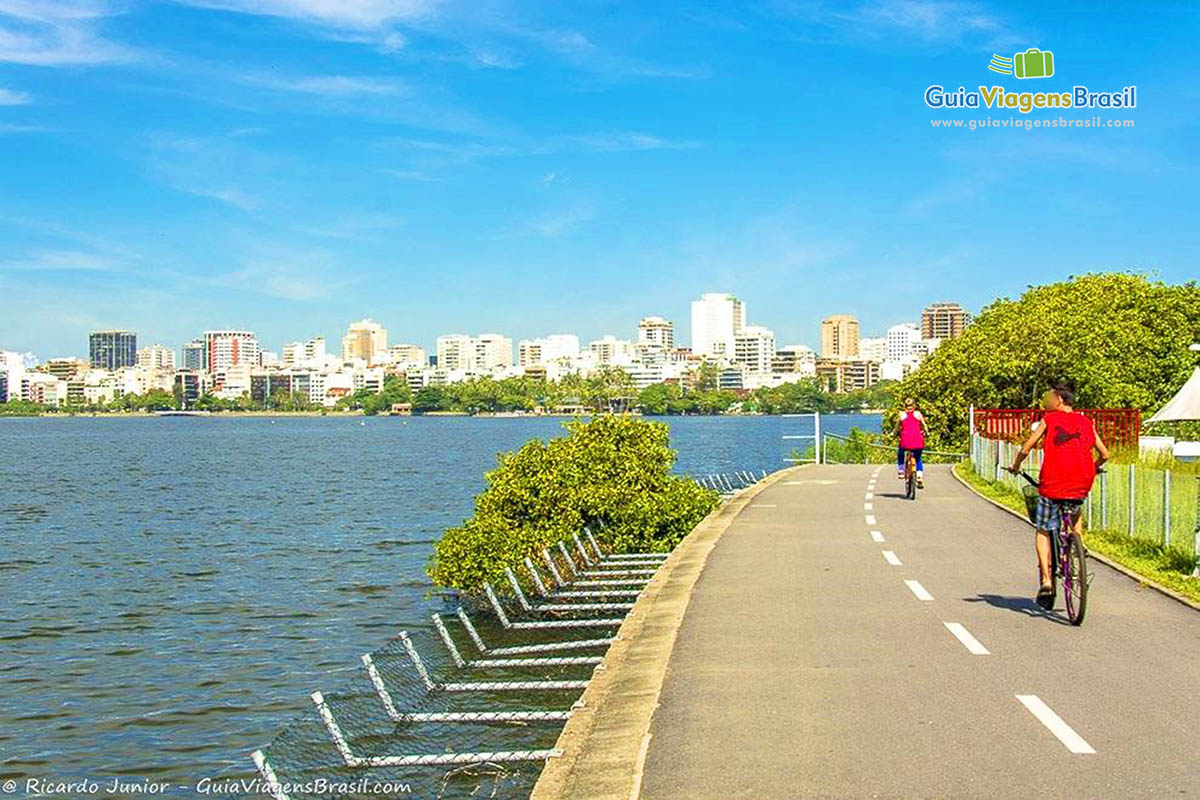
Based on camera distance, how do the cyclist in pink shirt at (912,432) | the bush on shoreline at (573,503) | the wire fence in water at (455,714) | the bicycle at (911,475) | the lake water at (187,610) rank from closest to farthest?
the wire fence in water at (455,714) < the lake water at (187,610) < the bush on shoreline at (573,503) < the cyclist in pink shirt at (912,432) < the bicycle at (911,475)

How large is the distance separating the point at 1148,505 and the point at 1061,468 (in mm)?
6222

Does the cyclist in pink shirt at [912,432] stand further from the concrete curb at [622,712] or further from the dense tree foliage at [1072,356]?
the dense tree foliage at [1072,356]

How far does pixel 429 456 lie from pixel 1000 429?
5466cm

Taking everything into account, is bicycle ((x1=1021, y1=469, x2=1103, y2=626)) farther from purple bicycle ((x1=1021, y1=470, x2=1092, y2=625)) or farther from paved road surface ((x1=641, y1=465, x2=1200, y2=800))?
paved road surface ((x1=641, y1=465, x2=1200, y2=800))

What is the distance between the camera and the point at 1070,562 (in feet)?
37.7

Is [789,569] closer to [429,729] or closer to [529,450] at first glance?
[429,729]

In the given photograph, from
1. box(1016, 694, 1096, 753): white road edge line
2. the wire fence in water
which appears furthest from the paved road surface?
the wire fence in water

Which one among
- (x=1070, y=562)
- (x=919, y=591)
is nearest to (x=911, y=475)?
(x=919, y=591)

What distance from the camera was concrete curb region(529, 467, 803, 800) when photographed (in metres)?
6.75

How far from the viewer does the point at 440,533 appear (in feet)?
119

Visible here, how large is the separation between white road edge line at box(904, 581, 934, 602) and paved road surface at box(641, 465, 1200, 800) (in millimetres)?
33

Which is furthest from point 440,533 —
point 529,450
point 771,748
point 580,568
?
point 771,748

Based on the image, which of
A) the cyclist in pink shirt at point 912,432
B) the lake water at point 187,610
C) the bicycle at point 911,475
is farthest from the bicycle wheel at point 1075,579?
the bicycle at point 911,475

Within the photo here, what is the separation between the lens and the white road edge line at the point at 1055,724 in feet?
23.9
